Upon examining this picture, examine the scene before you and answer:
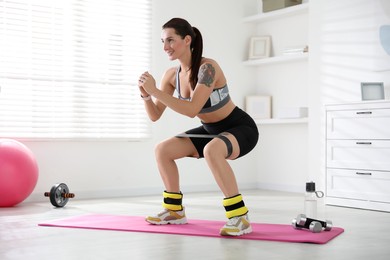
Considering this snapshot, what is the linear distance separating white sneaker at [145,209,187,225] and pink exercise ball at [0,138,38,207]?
4.54 ft

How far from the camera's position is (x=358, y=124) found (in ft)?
14.8

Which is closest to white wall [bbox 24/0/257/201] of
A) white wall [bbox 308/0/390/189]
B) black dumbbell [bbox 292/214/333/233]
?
white wall [bbox 308/0/390/189]

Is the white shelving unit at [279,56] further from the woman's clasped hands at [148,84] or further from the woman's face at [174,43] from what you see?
the woman's clasped hands at [148,84]

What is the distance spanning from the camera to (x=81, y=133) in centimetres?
531

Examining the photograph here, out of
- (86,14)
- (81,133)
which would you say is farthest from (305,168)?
(86,14)

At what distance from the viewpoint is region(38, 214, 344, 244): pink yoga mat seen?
9.89 feet

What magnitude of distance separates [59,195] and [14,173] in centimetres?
37

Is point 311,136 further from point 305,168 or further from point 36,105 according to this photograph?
point 36,105

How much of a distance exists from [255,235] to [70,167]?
261 cm

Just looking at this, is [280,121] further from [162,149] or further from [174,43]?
[174,43]


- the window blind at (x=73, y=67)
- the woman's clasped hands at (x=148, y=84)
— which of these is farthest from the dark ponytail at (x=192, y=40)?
the window blind at (x=73, y=67)

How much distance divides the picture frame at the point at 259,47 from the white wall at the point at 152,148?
0.12 metres

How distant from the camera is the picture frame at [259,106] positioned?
20.4 feet

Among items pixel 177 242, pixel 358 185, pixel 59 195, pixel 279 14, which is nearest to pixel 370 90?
pixel 358 185
